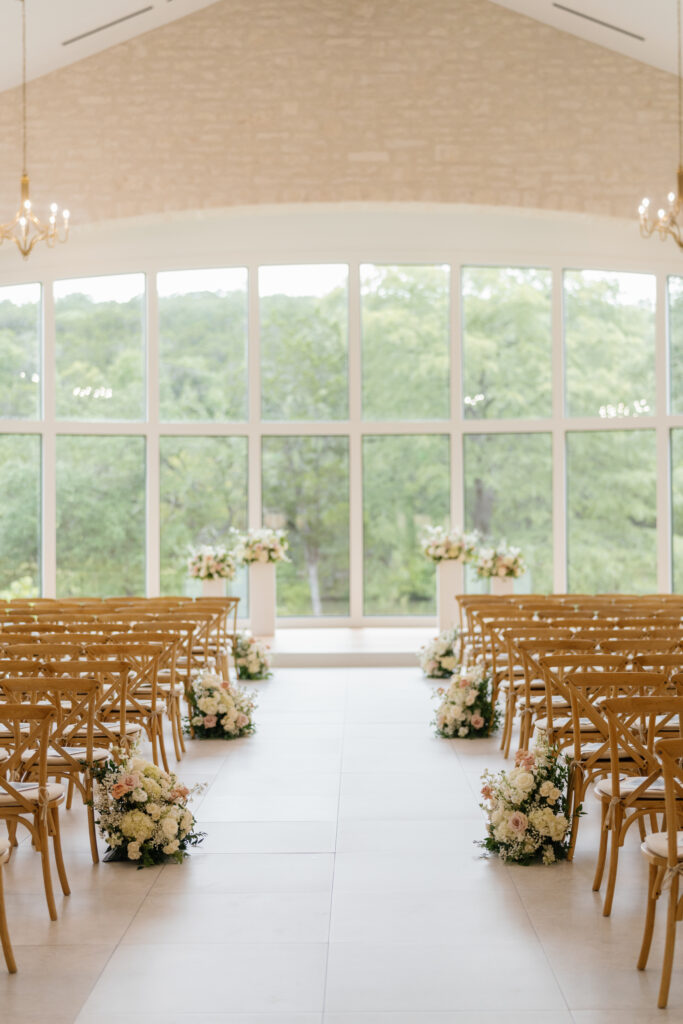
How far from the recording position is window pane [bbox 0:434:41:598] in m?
15.3

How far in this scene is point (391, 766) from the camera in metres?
7.03

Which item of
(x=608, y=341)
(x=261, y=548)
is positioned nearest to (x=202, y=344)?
(x=261, y=548)

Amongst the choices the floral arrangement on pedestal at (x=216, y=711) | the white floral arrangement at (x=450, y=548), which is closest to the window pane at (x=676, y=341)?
the white floral arrangement at (x=450, y=548)

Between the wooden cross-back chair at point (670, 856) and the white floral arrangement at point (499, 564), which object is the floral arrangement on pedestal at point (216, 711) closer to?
the wooden cross-back chair at point (670, 856)

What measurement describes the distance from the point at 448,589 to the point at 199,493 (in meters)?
4.09

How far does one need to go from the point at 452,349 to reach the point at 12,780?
11436 mm

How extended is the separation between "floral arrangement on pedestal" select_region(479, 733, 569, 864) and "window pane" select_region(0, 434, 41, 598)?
11.3 metres

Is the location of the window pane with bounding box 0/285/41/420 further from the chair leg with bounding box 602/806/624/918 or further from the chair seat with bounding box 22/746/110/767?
the chair leg with bounding box 602/806/624/918

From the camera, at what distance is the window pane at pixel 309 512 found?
618 inches

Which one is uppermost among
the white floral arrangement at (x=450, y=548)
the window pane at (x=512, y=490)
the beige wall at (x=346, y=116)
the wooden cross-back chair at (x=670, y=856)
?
the beige wall at (x=346, y=116)

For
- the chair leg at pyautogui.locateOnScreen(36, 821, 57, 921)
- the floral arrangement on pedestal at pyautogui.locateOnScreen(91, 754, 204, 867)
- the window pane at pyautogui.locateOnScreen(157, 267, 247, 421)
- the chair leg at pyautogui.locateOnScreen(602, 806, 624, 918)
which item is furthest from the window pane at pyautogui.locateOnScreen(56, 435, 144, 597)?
the chair leg at pyautogui.locateOnScreen(602, 806, 624, 918)

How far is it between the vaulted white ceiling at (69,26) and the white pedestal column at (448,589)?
7261mm

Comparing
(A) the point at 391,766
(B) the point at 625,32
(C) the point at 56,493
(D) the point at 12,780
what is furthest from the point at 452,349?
(D) the point at 12,780

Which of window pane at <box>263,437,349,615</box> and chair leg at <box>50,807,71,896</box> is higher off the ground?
window pane at <box>263,437,349,615</box>
